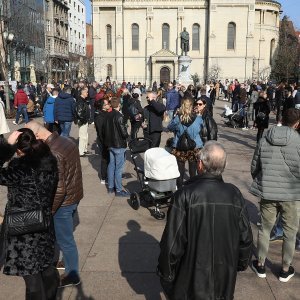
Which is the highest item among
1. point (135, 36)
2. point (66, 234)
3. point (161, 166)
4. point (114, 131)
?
point (135, 36)

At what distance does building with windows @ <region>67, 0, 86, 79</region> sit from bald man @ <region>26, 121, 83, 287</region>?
65653 millimetres

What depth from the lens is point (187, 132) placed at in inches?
279

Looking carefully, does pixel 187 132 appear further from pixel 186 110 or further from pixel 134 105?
pixel 134 105

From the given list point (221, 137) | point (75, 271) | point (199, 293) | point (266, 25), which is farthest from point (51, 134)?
point (266, 25)

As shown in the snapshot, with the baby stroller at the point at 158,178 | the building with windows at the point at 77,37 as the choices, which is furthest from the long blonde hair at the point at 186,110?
the building with windows at the point at 77,37

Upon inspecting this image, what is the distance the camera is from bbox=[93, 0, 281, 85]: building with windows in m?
63.9

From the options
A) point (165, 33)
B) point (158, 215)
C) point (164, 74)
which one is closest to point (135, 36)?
point (165, 33)

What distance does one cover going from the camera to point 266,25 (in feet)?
240

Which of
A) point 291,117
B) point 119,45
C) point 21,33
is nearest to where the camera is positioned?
point 291,117

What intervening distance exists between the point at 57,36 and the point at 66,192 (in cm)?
7146

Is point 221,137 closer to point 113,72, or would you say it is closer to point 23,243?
point 23,243

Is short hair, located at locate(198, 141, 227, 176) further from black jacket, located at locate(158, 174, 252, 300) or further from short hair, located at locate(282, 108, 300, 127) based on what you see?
short hair, located at locate(282, 108, 300, 127)

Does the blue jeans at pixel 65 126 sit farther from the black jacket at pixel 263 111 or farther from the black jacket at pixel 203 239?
the black jacket at pixel 203 239

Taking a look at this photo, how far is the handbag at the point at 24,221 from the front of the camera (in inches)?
128
